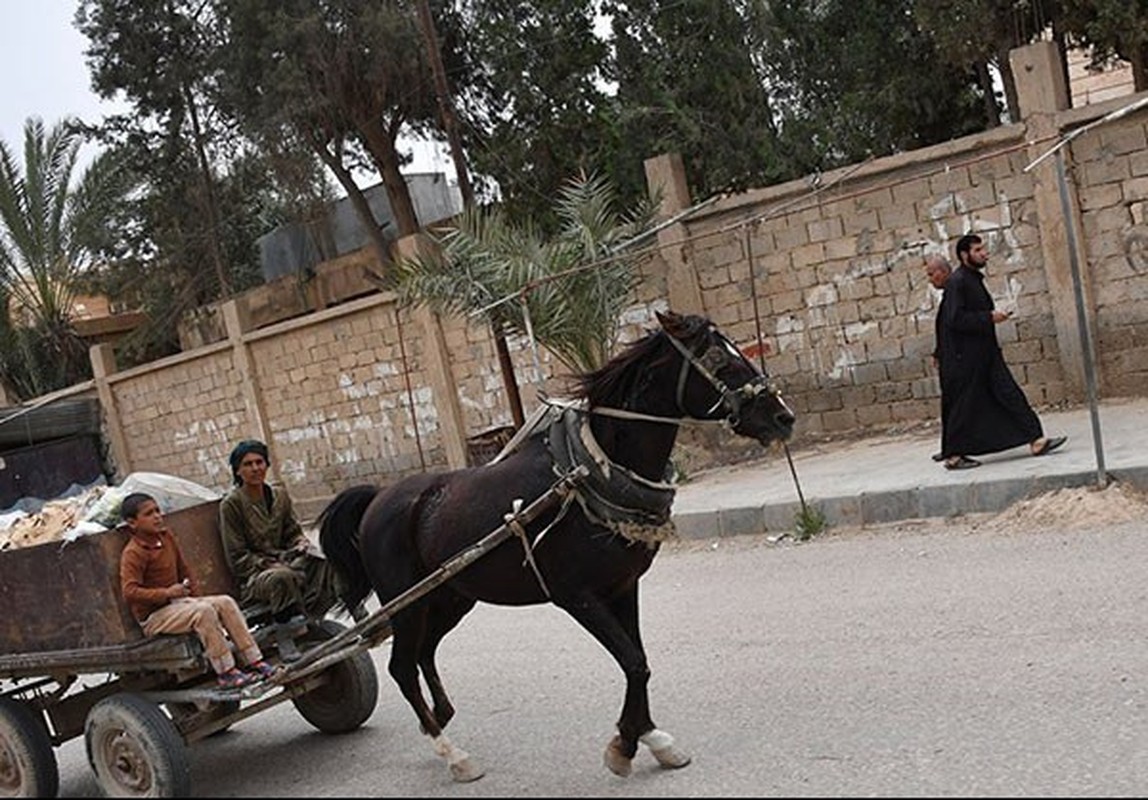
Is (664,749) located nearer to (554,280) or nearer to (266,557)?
(266,557)

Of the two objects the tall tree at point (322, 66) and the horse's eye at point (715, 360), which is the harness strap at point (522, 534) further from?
the tall tree at point (322, 66)

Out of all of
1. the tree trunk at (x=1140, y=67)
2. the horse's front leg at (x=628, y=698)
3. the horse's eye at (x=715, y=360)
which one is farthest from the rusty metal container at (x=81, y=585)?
the tree trunk at (x=1140, y=67)

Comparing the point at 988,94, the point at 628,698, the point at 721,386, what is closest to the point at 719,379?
the point at 721,386

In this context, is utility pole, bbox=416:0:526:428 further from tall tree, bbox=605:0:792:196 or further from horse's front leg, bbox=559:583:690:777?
horse's front leg, bbox=559:583:690:777

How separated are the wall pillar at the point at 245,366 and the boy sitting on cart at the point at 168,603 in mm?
13436

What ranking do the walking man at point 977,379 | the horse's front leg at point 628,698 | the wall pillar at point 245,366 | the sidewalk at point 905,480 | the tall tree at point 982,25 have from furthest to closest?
the wall pillar at point 245,366 → the tall tree at point 982,25 → the walking man at point 977,379 → the sidewalk at point 905,480 → the horse's front leg at point 628,698

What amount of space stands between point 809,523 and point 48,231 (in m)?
18.3

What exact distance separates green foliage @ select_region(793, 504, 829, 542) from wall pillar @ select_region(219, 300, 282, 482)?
35.4 feet

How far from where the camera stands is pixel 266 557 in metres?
5.50

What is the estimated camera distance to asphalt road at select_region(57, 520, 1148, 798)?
4168 millimetres

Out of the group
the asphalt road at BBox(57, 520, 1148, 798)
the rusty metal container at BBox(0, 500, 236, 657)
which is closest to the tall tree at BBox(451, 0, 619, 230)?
the asphalt road at BBox(57, 520, 1148, 798)

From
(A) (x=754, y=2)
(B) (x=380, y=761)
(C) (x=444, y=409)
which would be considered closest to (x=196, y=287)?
(C) (x=444, y=409)

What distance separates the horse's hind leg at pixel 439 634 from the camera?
523cm

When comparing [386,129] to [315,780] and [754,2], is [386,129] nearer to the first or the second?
[754,2]
